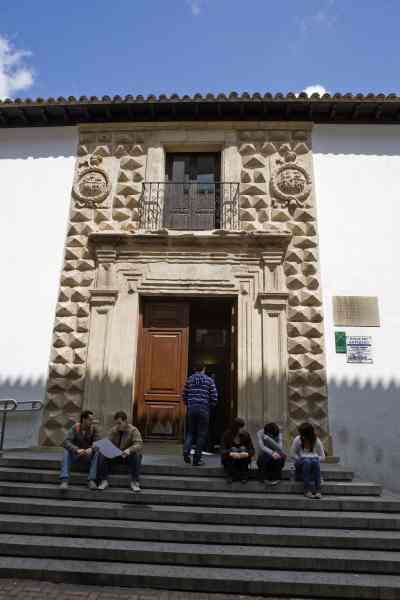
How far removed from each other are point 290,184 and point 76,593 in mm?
7155

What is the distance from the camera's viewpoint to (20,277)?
326 inches

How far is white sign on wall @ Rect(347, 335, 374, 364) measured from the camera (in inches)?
298

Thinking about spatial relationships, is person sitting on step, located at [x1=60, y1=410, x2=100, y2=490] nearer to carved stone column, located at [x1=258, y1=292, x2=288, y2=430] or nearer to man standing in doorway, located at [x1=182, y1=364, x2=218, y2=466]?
man standing in doorway, located at [x1=182, y1=364, x2=218, y2=466]

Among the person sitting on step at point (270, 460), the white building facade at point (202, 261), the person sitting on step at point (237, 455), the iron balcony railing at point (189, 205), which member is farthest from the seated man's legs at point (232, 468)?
the iron balcony railing at point (189, 205)

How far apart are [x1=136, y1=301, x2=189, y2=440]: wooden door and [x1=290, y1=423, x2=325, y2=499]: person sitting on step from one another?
255cm

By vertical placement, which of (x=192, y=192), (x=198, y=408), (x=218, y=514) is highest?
(x=192, y=192)

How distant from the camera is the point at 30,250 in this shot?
845 centimetres

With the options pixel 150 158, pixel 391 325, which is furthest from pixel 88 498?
pixel 150 158

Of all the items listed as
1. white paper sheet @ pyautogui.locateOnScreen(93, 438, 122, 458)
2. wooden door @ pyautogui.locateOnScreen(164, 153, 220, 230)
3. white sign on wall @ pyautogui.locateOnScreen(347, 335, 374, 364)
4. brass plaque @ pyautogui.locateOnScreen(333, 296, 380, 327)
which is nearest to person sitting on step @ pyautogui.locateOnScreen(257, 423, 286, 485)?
white paper sheet @ pyautogui.locateOnScreen(93, 438, 122, 458)

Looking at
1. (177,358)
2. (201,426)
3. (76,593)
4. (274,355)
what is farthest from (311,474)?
(177,358)

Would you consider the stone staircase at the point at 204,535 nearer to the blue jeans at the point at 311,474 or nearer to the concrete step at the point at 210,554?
the concrete step at the point at 210,554

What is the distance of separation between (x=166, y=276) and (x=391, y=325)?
13.1 ft

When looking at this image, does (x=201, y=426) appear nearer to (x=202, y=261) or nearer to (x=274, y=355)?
(x=274, y=355)

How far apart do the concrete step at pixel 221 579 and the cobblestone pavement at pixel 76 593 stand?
0.17 ft
